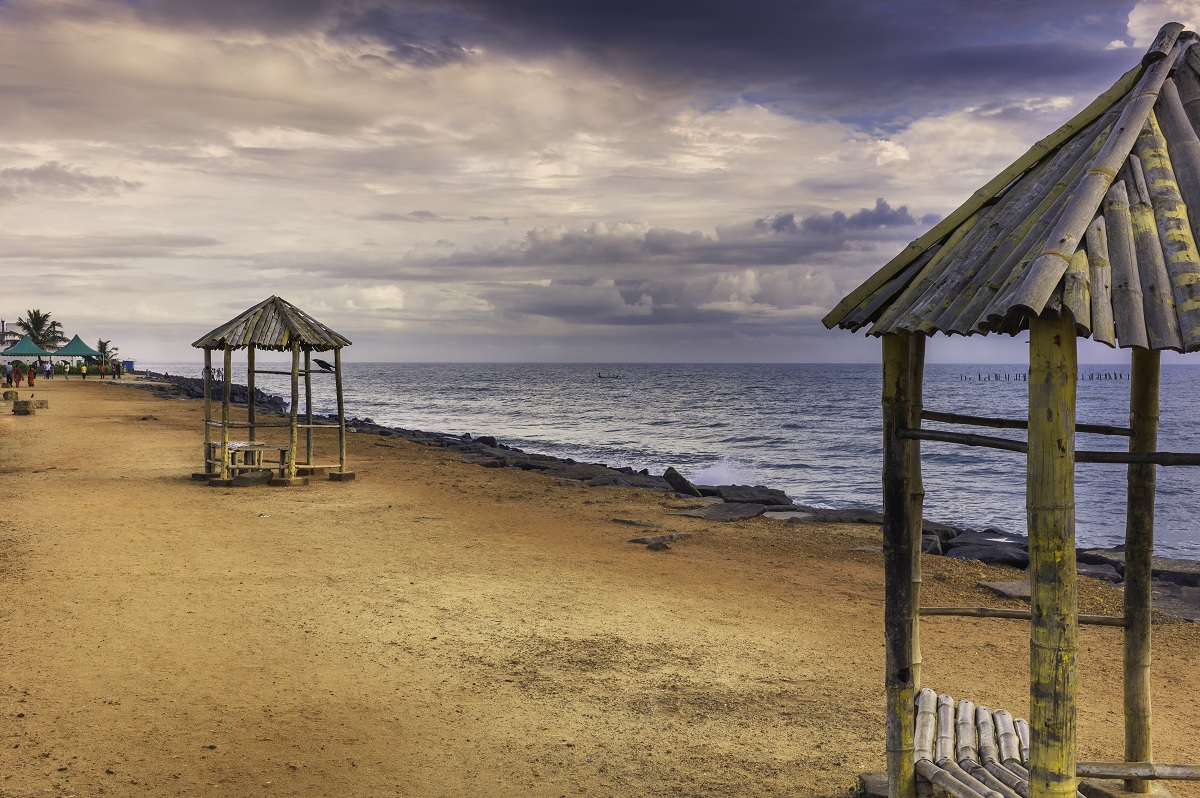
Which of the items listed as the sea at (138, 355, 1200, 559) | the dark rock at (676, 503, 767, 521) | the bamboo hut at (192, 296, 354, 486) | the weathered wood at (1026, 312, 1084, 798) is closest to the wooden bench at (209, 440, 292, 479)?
the bamboo hut at (192, 296, 354, 486)

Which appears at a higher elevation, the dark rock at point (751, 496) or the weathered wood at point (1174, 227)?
the weathered wood at point (1174, 227)

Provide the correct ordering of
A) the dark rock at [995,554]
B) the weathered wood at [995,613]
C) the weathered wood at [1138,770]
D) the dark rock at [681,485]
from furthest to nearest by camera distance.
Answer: the dark rock at [681,485] < the dark rock at [995,554] < the weathered wood at [995,613] < the weathered wood at [1138,770]

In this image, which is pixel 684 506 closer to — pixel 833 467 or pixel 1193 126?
pixel 1193 126

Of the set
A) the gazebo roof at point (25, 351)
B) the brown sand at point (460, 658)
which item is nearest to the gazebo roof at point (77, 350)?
the gazebo roof at point (25, 351)

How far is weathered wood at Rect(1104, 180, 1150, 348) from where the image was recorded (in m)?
3.25

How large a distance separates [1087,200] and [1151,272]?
1.36 ft

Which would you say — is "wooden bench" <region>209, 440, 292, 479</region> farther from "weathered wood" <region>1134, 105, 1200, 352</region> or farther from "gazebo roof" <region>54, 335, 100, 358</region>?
"gazebo roof" <region>54, 335, 100, 358</region>

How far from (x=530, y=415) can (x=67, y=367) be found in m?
38.9

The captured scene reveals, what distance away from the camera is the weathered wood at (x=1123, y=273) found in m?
3.25

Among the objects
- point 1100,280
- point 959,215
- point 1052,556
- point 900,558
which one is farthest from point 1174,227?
point 900,558

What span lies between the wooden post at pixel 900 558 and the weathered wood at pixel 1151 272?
3.96 ft

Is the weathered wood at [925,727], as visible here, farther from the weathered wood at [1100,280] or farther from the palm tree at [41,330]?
the palm tree at [41,330]

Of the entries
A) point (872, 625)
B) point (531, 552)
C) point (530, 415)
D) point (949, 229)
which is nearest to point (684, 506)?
point (531, 552)

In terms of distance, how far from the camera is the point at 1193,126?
4.09 metres
